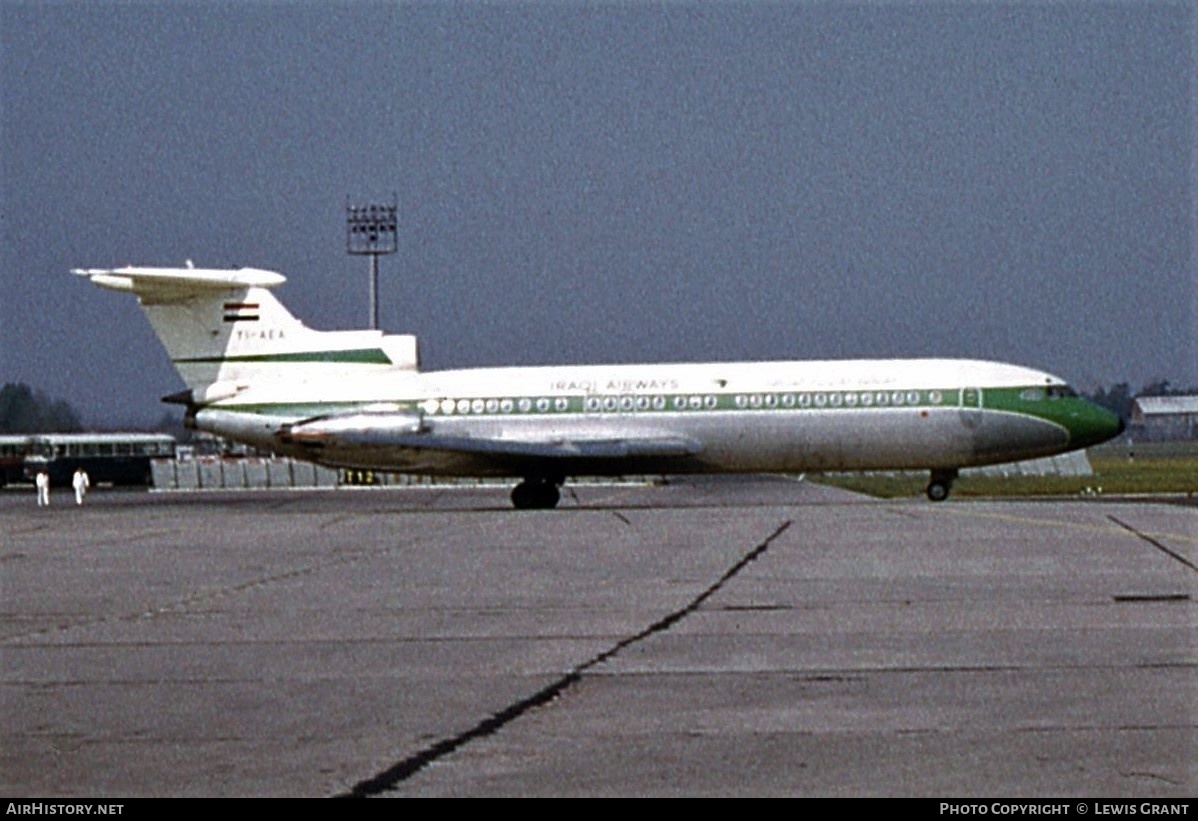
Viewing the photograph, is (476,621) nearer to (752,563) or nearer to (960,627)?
(960,627)

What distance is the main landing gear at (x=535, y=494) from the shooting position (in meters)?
43.4

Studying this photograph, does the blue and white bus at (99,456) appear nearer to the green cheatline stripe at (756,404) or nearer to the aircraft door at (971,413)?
the green cheatline stripe at (756,404)

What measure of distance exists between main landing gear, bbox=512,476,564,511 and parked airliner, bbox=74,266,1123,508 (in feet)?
0.11

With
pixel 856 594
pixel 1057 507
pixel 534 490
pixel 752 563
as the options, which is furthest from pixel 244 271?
pixel 856 594

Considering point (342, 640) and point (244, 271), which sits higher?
point (244, 271)

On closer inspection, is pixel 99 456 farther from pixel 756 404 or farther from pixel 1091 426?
pixel 1091 426

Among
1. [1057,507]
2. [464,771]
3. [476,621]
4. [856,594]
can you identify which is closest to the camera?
[464,771]

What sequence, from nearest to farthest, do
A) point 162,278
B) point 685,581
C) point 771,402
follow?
point 685,581 < point 771,402 < point 162,278

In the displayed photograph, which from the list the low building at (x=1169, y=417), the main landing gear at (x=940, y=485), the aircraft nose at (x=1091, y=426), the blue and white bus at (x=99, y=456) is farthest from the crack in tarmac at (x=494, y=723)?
the low building at (x=1169, y=417)

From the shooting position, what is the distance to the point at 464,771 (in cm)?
903

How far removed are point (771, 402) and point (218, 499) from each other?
68.4ft

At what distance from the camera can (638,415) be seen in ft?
136

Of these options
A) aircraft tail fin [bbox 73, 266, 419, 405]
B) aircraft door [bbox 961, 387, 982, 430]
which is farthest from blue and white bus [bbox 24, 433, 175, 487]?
aircraft door [bbox 961, 387, 982, 430]

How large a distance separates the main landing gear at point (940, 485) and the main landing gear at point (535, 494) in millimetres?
8343
